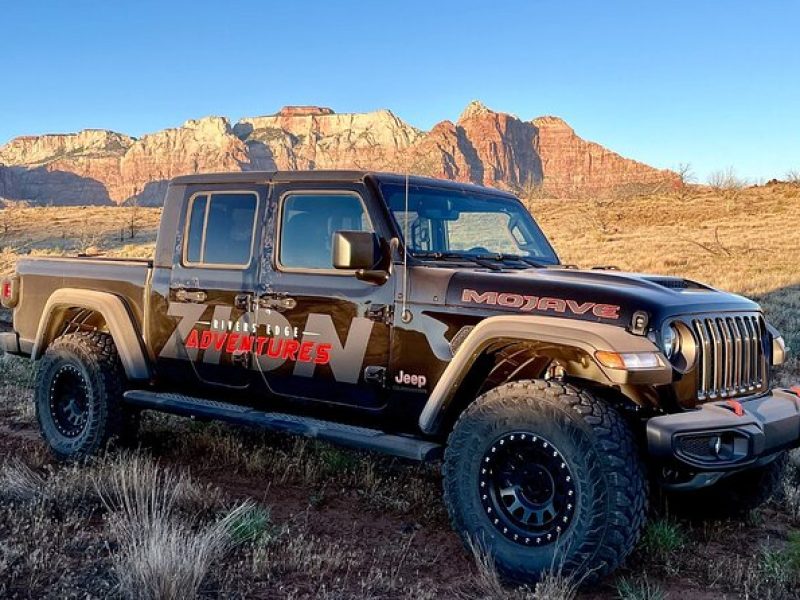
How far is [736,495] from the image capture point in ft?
16.1

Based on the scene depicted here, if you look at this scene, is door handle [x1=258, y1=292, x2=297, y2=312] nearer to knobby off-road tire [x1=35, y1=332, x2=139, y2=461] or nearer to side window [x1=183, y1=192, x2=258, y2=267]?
side window [x1=183, y1=192, x2=258, y2=267]

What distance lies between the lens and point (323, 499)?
5160 millimetres

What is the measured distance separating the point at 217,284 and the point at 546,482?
2570 mm

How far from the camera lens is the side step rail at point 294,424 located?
432cm

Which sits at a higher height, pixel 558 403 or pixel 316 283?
pixel 316 283

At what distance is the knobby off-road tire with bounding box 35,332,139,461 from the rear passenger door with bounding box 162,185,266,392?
685mm

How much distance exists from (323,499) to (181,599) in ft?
6.13

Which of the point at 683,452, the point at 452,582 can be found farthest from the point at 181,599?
the point at 683,452

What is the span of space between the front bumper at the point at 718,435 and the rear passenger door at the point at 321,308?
5.25ft

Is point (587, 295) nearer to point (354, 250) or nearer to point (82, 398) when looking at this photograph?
point (354, 250)

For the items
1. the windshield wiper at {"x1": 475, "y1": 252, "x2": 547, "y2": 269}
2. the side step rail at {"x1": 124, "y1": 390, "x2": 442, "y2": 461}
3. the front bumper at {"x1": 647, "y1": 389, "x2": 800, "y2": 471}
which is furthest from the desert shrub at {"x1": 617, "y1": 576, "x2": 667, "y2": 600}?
the windshield wiper at {"x1": 475, "y1": 252, "x2": 547, "y2": 269}

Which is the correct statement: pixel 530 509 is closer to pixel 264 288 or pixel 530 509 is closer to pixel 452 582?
pixel 452 582

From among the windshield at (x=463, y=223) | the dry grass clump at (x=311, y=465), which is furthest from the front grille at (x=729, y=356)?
the dry grass clump at (x=311, y=465)

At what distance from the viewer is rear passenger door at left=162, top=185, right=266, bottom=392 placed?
5164mm
